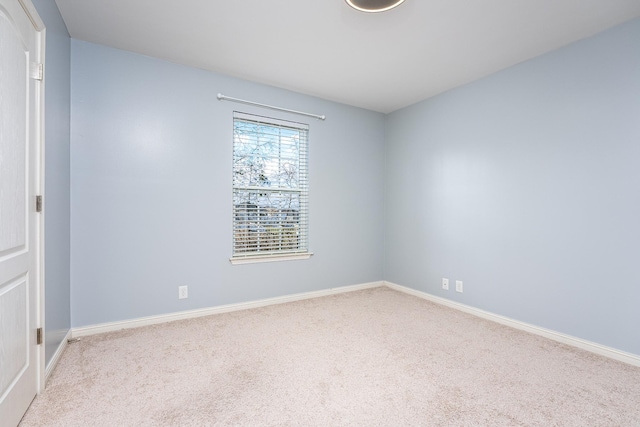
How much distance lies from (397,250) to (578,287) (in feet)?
6.60

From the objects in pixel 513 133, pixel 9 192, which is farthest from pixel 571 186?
pixel 9 192

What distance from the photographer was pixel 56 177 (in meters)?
2.16

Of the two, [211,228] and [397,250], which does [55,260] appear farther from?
[397,250]

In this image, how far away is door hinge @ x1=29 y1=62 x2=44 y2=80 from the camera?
Answer: 167 cm

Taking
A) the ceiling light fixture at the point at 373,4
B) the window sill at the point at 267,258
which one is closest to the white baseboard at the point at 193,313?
the window sill at the point at 267,258

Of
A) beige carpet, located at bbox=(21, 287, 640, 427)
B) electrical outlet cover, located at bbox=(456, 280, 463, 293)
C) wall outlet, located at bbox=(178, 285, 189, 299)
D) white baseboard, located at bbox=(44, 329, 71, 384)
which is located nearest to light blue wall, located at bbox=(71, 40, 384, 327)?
wall outlet, located at bbox=(178, 285, 189, 299)

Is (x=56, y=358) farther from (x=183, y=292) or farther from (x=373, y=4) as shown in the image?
(x=373, y=4)

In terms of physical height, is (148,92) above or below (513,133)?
above

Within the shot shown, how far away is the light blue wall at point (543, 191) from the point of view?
89.6 inches

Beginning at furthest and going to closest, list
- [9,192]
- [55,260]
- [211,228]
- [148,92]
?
[211,228] < [148,92] < [55,260] < [9,192]

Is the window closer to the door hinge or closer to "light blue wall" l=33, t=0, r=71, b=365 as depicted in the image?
"light blue wall" l=33, t=0, r=71, b=365

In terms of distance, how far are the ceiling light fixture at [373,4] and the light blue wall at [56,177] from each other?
1.86 metres

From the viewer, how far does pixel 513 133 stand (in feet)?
9.66

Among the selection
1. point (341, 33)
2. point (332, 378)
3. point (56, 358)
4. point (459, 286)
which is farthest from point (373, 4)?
point (56, 358)
